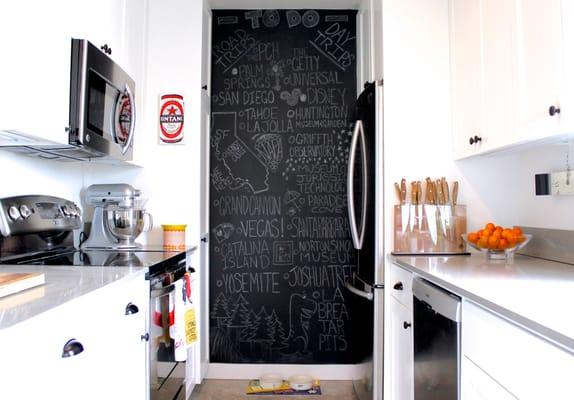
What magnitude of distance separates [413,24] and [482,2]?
40 centimetres

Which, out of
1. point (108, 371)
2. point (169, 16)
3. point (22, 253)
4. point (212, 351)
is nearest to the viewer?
point (108, 371)

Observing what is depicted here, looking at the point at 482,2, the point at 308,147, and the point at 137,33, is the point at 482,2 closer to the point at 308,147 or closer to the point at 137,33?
the point at 308,147

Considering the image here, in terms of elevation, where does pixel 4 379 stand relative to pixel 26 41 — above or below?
below

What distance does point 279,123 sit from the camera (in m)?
2.94

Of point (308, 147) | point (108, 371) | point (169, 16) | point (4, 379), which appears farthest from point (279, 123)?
point (4, 379)

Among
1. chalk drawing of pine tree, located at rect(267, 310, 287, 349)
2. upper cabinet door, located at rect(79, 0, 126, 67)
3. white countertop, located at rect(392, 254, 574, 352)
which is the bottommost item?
chalk drawing of pine tree, located at rect(267, 310, 287, 349)

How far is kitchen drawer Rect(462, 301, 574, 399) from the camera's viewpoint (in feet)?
2.66

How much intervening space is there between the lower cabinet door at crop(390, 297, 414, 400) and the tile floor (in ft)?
2.16

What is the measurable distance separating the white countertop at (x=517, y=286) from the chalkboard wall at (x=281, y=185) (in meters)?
0.97

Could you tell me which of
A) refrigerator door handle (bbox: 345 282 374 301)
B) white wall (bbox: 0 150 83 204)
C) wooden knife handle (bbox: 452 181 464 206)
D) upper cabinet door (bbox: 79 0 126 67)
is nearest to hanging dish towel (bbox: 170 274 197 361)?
white wall (bbox: 0 150 83 204)

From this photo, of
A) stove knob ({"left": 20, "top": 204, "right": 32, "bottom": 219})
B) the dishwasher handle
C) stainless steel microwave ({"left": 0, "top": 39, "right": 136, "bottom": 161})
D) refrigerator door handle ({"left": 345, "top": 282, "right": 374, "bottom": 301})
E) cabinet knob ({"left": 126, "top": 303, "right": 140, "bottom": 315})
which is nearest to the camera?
the dishwasher handle

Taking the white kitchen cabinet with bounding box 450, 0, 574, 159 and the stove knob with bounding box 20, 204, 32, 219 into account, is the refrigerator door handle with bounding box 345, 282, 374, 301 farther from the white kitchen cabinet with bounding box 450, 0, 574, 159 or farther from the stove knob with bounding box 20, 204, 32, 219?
A: the stove knob with bounding box 20, 204, 32, 219

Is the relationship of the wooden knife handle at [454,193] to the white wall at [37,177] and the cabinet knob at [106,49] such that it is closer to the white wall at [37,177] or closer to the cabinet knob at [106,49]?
the cabinet knob at [106,49]

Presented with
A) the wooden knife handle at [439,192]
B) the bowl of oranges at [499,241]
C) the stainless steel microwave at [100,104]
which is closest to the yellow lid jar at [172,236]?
the stainless steel microwave at [100,104]
